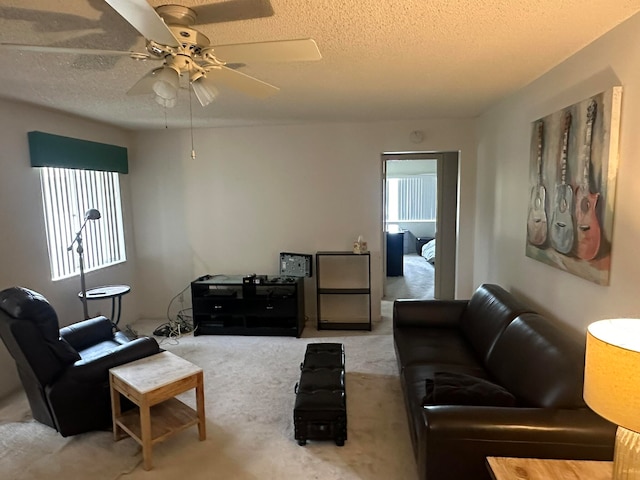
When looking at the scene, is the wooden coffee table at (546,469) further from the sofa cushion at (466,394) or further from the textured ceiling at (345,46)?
the textured ceiling at (345,46)

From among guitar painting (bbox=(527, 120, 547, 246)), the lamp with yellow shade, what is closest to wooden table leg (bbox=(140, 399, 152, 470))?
the lamp with yellow shade

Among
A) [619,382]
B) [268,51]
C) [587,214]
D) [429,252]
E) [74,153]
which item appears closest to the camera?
[619,382]

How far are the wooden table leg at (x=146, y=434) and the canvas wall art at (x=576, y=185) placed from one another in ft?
8.27

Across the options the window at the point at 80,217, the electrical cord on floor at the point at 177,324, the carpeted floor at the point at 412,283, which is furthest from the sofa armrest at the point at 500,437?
the carpeted floor at the point at 412,283

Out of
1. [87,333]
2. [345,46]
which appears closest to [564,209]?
[345,46]

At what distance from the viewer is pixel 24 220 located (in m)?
3.36

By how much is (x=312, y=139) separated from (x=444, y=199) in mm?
1799

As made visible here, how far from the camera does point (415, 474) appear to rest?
2.21 metres

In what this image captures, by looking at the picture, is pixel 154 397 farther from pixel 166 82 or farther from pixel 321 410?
pixel 166 82

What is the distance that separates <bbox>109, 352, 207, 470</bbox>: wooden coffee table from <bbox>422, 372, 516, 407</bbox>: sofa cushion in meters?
1.38

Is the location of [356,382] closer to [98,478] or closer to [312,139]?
[98,478]

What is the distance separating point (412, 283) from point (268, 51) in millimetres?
5500

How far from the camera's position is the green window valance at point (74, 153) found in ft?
11.3

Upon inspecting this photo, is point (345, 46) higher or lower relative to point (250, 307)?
higher
